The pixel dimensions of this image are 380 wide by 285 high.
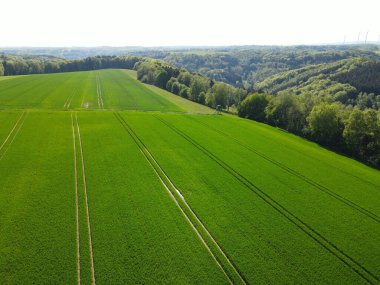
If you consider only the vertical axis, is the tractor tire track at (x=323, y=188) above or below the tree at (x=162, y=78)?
below

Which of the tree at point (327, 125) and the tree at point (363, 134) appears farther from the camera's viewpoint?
the tree at point (327, 125)

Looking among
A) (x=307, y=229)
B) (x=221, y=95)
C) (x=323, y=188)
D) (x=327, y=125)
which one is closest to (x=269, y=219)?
(x=307, y=229)

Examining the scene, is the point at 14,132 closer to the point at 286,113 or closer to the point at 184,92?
the point at 286,113

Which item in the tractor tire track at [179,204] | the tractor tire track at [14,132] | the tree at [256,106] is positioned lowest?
the tree at [256,106]

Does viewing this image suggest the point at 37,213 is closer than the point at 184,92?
Yes

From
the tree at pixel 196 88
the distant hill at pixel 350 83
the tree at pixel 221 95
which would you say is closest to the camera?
the tree at pixel 221 95

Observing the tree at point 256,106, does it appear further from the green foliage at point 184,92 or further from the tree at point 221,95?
the green foliage at point 184,92

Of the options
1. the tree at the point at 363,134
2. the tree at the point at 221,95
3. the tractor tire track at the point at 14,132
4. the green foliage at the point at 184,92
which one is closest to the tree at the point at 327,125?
the tree at the point at 363,134
